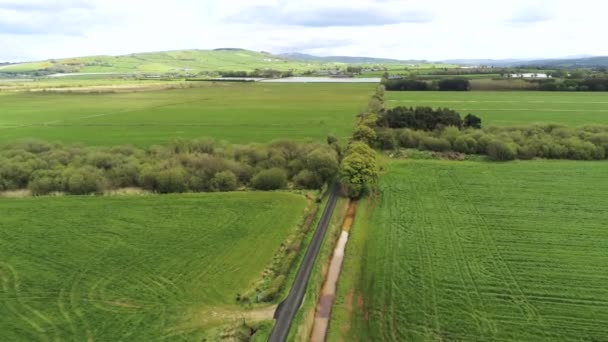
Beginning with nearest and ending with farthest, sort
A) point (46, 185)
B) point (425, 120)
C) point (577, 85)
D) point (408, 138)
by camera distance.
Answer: point (46, 185) < point (408, 138) < point (425, 120) < point (577, 85)

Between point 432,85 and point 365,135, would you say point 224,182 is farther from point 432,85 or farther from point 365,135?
point 432,85

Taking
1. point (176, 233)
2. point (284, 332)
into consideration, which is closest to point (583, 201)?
point (284, 332)

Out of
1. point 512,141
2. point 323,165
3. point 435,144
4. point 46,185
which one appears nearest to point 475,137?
point 512,141

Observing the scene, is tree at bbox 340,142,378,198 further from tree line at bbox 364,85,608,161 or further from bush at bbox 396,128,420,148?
bush at bbox 396,128,420,148

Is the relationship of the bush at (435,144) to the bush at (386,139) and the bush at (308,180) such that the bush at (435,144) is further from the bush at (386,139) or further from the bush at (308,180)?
the bush at (308,180)

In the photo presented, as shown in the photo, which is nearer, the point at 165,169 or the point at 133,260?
the point at 133,260

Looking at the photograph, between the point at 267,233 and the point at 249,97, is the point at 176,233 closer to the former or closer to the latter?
the point at 267,233

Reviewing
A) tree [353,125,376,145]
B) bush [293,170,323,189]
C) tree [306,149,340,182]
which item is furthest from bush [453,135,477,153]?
bush [293,170,323,189]
